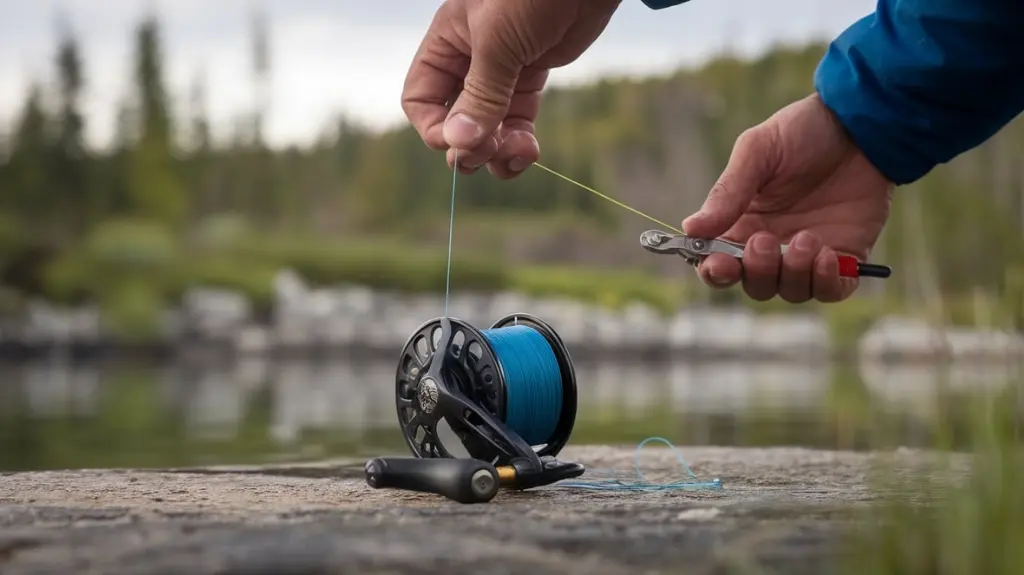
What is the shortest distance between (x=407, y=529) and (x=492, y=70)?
5.81ft

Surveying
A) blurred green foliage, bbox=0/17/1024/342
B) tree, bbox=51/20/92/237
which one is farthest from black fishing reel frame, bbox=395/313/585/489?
tree, bbox=51/20/92/237

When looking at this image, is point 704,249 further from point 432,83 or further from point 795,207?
point 432,83

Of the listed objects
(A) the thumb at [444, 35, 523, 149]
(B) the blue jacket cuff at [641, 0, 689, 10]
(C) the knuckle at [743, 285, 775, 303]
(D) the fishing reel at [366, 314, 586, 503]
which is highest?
(B) the blue jacket cuff at [641, 0, 689, 10]

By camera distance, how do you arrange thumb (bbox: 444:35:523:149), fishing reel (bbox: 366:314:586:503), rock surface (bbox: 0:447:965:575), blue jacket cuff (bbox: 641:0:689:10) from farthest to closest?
blue jacket cuff (bbox: 641:0:689:10)
thumb (bbox: 444:35:523:149)
fishing reel (bbox: 366:314:586:503)
rock surface (bbox: 0:447:965:575)

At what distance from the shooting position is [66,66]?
1734 inches

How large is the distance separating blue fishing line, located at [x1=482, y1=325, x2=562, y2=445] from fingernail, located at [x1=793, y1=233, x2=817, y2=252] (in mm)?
932

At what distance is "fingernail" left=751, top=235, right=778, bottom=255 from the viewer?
3971mm

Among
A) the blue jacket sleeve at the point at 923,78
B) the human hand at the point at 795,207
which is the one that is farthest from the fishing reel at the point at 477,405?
the blue jacket sleeve at the point at 923,78

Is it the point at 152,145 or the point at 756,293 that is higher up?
the point at 152,145

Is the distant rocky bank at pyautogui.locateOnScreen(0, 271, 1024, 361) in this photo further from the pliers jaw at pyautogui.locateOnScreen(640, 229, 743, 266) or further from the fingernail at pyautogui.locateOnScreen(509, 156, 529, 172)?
the pliers jaw at pyautogui.locateOnScreen(640, 229, 743, 266)

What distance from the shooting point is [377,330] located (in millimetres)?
38938

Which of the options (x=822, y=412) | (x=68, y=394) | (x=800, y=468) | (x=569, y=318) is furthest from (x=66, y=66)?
(x=800, y=468)

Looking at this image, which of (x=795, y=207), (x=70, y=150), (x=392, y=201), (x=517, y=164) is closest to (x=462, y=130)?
(x=517, y=164)

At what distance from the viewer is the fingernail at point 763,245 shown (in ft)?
13.0
